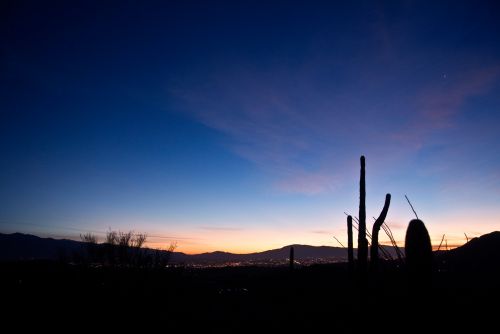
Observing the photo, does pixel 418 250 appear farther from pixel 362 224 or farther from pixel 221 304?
pixel 221 304

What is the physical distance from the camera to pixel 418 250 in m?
3.74

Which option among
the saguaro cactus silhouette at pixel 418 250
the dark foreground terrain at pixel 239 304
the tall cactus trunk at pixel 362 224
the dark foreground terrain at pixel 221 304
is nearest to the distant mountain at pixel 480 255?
the dark foreground terrain at pixel 239 304

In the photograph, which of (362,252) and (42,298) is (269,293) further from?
(42,298)

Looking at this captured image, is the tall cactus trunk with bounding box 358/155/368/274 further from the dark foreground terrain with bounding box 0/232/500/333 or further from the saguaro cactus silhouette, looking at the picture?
the saguaro cactus silhouette

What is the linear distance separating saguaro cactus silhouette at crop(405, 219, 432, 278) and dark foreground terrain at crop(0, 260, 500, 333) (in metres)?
3.92

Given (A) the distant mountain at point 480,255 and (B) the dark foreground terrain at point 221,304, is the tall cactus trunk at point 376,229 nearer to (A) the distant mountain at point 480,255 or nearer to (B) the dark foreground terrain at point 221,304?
(B) the dark foreground terrain at point 221,304

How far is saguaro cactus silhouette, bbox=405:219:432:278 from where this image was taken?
12.0 ft

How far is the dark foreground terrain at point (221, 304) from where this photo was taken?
9797mm

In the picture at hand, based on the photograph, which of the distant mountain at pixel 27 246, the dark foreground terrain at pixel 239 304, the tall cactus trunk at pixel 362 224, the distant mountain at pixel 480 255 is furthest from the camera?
the distant mountain at pixel 27 246

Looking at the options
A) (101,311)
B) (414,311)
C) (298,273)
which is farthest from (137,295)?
(298,273)

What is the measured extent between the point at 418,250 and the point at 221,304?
543 inches

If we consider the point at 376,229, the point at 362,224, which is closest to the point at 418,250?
the point at 376,229

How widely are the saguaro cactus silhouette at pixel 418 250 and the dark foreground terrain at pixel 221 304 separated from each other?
12.9 ft

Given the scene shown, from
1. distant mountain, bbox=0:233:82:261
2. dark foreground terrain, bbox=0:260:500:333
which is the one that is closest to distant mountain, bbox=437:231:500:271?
dark foreground terrain, bbox=0:260:500:333
